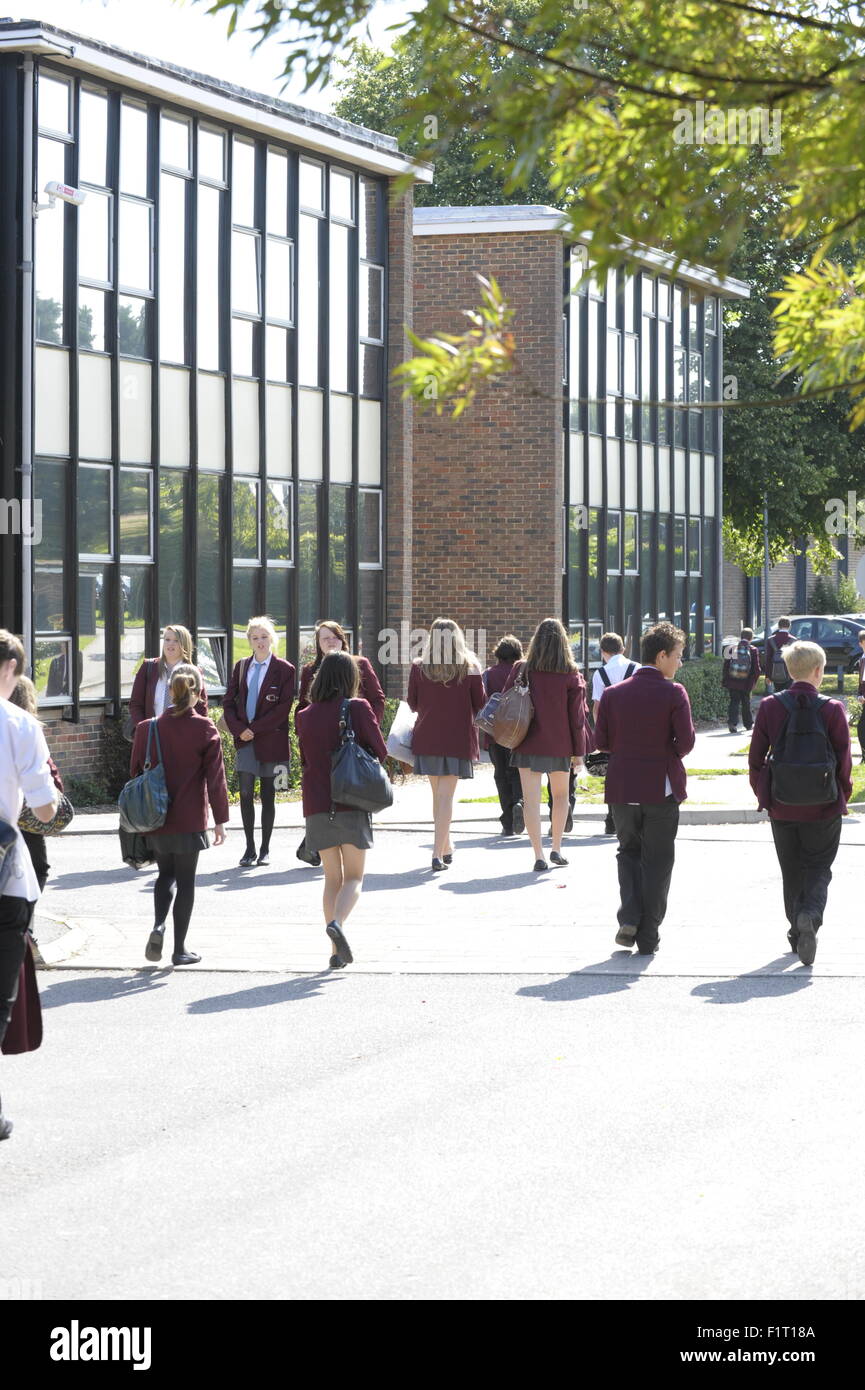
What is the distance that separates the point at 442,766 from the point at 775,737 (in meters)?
4.55

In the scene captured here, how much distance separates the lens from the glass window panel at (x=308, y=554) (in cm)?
2416

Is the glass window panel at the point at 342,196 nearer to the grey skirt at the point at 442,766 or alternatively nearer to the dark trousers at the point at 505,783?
the dark trousers at the point at 505,783

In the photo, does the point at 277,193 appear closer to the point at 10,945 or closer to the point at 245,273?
the point at 245,273

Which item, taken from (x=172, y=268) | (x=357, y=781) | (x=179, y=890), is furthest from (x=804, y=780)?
(x=172, y=268)

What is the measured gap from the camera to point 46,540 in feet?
64.5

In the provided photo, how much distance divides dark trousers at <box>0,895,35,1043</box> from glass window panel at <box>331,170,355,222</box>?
1917 cm

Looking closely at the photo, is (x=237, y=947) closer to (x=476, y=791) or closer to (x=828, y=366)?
(x=828, y=366)

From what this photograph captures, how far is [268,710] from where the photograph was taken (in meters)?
15.0

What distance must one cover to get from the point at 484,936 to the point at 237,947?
150 cm

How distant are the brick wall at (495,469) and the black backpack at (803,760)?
18.8 meters

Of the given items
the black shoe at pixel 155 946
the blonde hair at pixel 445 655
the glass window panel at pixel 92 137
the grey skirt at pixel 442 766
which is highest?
the glass window panel at pixel 92 137

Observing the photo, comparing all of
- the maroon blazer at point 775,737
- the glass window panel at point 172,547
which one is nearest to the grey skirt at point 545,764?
the maroon blazer at point 775,737

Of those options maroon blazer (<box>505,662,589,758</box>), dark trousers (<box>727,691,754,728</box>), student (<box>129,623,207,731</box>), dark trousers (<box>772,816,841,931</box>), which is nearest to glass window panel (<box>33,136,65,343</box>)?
student (<box>129,623,207,731</box>)

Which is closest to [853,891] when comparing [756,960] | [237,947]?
[756,960]
